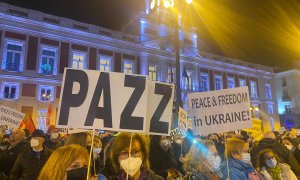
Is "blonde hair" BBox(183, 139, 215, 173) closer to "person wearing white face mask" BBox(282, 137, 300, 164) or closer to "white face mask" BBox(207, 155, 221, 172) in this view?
"white face mask" BBox(207, 155, 221, 172)

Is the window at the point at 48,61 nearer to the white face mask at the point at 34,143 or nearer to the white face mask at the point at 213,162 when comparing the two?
the white face mask at the point at 34,143

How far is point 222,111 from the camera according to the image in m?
4.75

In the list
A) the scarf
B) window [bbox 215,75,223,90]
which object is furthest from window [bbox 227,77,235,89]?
the scarf

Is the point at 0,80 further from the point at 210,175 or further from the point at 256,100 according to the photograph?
the point at 256,100

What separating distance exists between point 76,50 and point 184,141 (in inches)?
839

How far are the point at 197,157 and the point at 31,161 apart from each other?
8.18 ft

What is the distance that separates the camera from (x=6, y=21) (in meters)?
22.5

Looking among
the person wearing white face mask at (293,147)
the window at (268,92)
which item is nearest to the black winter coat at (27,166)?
the person wearing white face mask at (293,147)

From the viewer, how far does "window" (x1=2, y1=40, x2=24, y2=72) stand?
886 inches

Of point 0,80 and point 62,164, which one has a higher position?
point 0,80

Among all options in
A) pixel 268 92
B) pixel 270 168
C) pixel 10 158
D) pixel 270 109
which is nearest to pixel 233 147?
pixel 270 168

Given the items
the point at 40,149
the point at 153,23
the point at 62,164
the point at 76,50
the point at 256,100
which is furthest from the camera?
the point at 256,100

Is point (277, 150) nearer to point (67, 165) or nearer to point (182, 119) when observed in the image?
point (182, 119)

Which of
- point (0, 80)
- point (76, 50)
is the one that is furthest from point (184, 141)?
point (76, 50)
